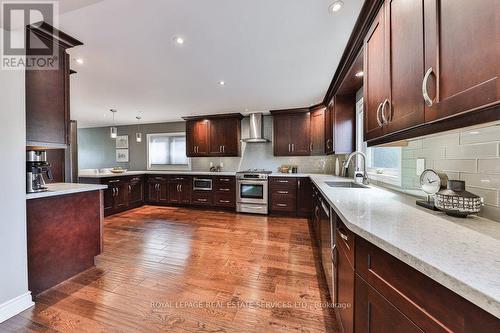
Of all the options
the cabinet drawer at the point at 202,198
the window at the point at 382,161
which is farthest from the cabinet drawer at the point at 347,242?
the cabinet drawer at the point at 202,198

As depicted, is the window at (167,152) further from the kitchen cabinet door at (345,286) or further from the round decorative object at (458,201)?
the round decorative object at (458,201)

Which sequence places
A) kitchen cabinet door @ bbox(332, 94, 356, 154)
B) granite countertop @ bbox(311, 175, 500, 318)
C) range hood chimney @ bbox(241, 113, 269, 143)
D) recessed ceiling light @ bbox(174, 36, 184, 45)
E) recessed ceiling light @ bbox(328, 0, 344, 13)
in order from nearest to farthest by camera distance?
granite countertop @ bbox(311, 175, 500, 318), recessed ceiling light @ bbox(328, 0, 344, 13), recessed ceiling light @ bbox(174, 36, 184, 45), kitchen cabinet door @ bbox(332, 94, 356, 154), range hood chimney @ bbox(241, 113, 269, 143)

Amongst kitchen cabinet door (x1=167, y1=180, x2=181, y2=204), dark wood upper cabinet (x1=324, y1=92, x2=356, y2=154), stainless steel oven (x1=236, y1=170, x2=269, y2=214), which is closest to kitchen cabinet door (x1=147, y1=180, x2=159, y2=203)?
kitchen cabinet door (x1=167, y1=180, x2=181, y2=204)

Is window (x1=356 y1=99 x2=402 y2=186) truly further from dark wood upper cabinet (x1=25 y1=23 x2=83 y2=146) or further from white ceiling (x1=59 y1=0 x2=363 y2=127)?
dark wood upper cabinet (x1=25 y1=23 x2=83 y2=146)

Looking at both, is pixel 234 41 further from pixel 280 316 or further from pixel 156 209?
pixel 156 209

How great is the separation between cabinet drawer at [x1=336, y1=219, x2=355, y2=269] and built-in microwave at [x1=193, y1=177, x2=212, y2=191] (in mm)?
3795

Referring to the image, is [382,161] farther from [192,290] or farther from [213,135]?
[213,135]

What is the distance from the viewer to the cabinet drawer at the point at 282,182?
421cm

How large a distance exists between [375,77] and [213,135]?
4.03 metres

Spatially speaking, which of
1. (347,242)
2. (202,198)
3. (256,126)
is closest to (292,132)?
(256,126)

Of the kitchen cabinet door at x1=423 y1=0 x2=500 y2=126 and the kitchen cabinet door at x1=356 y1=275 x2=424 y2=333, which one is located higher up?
the kitchen cabinet door at x1=423 y1=0 x2=500 y2=126

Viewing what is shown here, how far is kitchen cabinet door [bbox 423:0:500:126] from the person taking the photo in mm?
625

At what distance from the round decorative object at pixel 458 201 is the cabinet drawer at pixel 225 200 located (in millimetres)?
3830

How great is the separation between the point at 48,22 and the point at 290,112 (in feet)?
12.4
